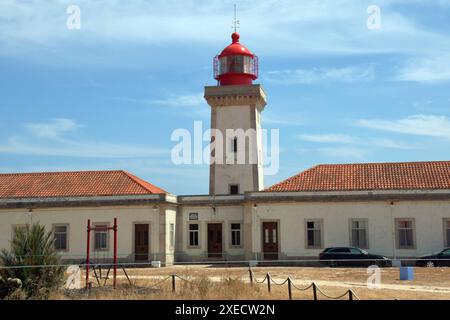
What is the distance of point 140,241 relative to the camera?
31.4 metres

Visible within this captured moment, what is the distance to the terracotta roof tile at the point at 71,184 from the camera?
107 feet

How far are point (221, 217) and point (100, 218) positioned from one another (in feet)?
20.8

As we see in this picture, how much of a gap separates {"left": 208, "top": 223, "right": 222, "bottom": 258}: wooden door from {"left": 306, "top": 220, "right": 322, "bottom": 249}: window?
503 cm

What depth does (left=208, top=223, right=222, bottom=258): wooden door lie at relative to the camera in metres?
32.6

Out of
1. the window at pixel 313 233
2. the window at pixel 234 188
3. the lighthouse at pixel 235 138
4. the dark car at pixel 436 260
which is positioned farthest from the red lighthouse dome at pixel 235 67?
the dark car at pixel 436 260

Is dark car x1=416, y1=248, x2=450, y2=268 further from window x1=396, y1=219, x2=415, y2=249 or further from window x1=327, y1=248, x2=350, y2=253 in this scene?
window x1=327, y1=248, x2=350, y2=253

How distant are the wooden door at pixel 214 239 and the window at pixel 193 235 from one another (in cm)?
76

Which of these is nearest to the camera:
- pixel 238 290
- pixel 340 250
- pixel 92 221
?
pixel 238 290

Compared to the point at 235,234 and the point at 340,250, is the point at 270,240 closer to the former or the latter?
the point at 235,234

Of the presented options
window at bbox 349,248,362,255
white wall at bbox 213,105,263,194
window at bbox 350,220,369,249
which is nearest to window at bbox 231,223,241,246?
white wall at bbox 213,105,263,194

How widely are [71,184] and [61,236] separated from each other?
3.18 metres

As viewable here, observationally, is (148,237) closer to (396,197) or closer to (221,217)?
(221,217)

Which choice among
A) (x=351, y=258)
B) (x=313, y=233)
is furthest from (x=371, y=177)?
(x=351, y=258)
